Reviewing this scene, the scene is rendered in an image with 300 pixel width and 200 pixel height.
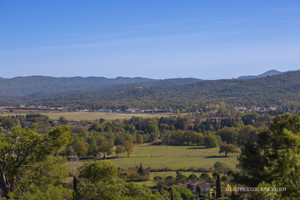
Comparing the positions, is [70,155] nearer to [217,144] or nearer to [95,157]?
[95,157]

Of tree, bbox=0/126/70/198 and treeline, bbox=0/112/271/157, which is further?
treeline, bbox=0/112/271/157

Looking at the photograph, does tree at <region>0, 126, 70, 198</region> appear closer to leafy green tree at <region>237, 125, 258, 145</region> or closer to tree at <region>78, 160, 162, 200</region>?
tree at <region>78, 160, 162, 200</region>

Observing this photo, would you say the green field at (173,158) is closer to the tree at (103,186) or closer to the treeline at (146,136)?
the treeline at (146,136)

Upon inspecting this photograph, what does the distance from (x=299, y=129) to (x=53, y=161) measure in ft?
37.9

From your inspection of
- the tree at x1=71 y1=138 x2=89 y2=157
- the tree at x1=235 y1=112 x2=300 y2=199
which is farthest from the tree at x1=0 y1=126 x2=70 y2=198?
the tree at x1=71 y1=138 x2=89 y2=157

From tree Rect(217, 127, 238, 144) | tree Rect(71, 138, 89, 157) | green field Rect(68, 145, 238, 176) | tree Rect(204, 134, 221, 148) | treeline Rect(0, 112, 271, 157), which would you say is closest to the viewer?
green field Rect(68, 145, 238, 176)

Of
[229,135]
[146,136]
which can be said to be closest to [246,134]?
[229,135]

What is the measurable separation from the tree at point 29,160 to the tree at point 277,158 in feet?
24.3

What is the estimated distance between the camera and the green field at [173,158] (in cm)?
4459

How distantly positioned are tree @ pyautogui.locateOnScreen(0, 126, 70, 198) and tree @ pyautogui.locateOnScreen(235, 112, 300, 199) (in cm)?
741

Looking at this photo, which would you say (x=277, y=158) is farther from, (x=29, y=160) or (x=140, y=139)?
(x=140, y=139)

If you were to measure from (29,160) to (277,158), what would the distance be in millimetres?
9527

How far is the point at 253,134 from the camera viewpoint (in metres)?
61.8

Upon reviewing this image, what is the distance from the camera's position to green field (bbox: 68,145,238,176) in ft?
146
